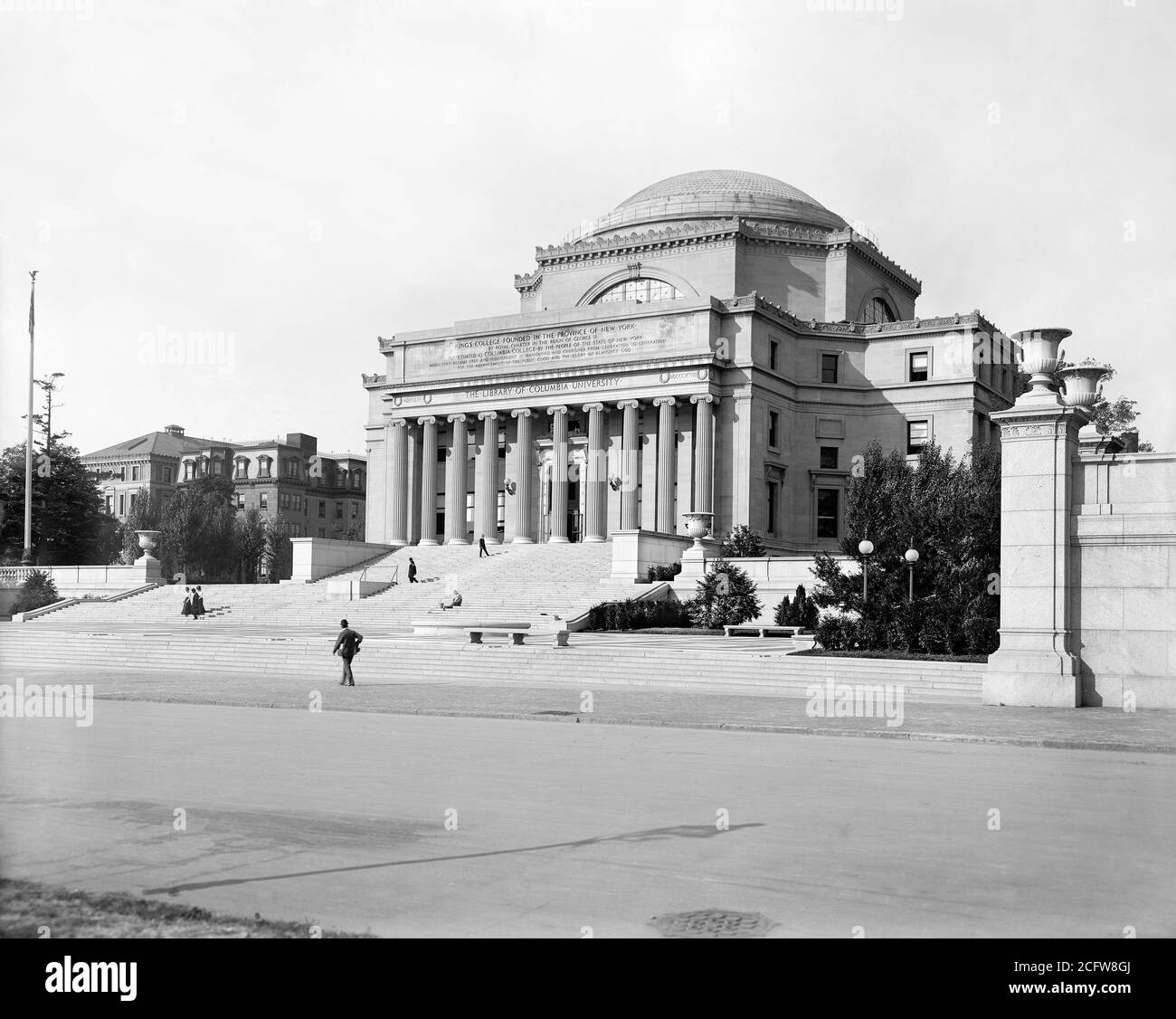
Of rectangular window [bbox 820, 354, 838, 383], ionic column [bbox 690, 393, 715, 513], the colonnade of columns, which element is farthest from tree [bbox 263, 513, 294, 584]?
rectangular window [bbox 820, 354, 838, 383]

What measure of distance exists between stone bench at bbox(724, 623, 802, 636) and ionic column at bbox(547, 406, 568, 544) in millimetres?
30945

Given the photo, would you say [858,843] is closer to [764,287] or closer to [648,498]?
[648,498]

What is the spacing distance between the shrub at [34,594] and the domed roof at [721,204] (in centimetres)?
4234

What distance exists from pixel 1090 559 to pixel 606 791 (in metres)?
13.9

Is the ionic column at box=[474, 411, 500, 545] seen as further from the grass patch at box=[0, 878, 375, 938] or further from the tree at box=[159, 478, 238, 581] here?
the grass patch at box=[0, 878, 375, 938]

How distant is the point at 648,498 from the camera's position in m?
69.8

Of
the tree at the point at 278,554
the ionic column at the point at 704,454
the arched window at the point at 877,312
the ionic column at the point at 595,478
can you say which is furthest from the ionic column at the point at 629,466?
the tree at the point at 278,554

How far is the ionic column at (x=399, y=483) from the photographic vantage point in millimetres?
75938

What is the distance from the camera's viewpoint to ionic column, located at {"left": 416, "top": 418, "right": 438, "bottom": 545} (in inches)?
2995

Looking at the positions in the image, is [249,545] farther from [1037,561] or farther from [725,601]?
[1037,561]

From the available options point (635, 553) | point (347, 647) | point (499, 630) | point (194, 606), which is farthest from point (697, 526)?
point (347, 647)

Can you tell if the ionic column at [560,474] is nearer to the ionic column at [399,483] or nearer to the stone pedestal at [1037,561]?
the ionic column at [399,483]

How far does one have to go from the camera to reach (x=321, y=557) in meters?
62.6
